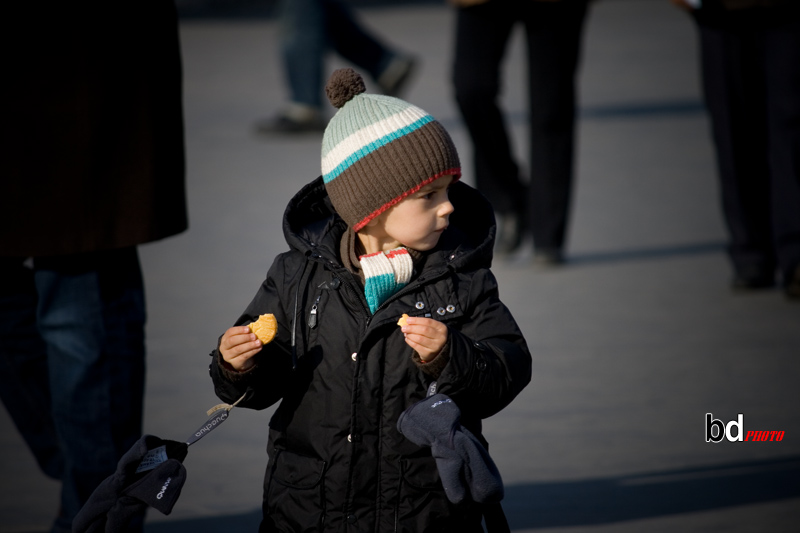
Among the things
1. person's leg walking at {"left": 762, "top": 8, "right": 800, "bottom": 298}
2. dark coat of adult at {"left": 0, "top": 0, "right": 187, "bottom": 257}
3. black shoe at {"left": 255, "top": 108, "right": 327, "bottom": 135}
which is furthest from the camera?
black shoe at {"left": 255, "top": 108, "right": 327, "bottom": 135}

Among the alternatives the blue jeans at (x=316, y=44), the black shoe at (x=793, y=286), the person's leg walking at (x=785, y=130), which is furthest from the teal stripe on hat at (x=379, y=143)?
the blue jeans at (x=316, y=44)

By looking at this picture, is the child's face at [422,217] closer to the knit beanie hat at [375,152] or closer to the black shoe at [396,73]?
the knit beanie hat at [375,152]

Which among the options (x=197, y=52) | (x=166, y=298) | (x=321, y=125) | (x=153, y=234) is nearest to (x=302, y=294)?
(x=153, y=234)

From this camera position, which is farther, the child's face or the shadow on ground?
the shadow on ground

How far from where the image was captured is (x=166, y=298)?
5578 millimetres

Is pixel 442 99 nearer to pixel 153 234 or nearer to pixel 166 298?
pixel 166 298

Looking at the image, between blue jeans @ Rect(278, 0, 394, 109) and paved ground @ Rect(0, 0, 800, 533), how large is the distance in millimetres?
484

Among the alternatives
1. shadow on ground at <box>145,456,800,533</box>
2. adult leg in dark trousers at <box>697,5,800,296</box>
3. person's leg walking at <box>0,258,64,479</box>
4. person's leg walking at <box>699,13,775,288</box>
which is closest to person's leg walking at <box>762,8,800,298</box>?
adult leg in dark trousers at <box>697,5,800,296</box>

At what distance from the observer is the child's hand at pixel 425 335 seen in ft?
7.52

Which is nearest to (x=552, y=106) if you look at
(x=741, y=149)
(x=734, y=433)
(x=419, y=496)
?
(x=741, y=149)

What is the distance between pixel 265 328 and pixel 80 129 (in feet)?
3.22

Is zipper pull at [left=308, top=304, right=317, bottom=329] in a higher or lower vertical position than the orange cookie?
lower

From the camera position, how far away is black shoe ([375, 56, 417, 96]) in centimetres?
936

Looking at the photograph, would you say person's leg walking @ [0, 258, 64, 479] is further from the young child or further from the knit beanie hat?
the knit beanie hat
